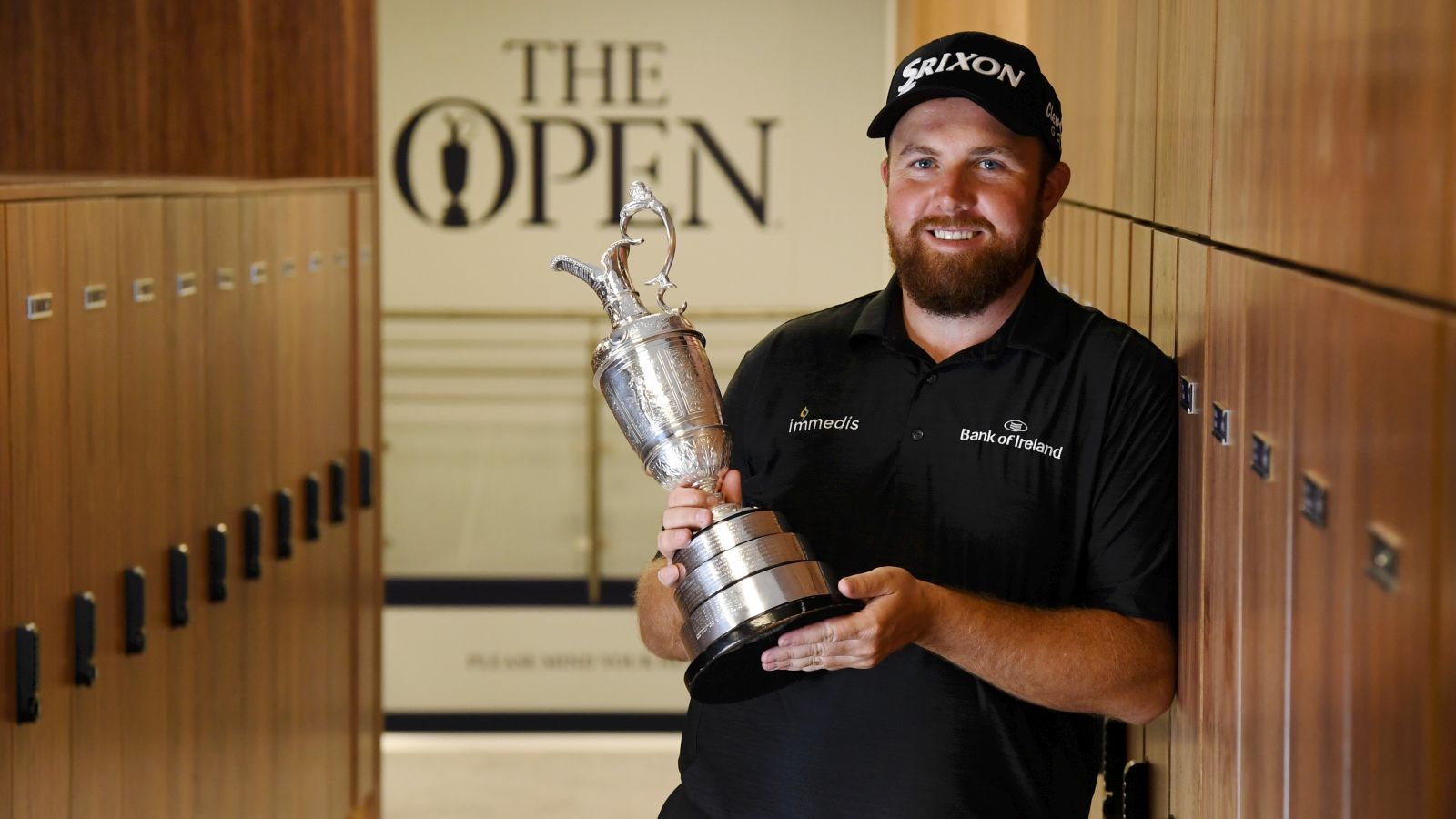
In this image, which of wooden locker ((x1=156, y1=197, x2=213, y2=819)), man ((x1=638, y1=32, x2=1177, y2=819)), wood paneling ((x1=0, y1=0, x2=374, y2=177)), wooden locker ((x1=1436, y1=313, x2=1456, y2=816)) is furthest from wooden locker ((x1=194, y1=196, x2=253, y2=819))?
wooden locker ((x1=1436, y1=313, x2=1456, y2=816))

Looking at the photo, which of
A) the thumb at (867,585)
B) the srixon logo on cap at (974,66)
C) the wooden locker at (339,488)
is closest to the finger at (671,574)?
the thumb at (867,585)

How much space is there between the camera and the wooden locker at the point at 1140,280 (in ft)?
7.01

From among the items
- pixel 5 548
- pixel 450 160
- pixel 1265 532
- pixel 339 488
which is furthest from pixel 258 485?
pixel 450 160

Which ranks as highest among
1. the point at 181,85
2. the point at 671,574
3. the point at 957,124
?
the point at 181,85

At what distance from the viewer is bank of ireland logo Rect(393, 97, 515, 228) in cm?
683

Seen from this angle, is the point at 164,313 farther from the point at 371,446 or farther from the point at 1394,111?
the point at 1394,111

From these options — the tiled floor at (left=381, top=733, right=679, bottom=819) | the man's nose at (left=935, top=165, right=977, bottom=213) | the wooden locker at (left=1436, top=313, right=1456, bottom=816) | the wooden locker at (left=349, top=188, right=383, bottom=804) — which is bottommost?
the tiled floor at (left=381, top=733, right=679, bottom=819)

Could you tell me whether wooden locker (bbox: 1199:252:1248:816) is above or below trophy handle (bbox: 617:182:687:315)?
below

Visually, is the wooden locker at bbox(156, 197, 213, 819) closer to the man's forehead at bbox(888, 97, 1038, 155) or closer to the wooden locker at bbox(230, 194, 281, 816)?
the wooden locker at bbox(230, 194, 281, 816)

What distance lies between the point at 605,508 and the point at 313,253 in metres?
2.80

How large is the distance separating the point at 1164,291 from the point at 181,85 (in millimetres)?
3136

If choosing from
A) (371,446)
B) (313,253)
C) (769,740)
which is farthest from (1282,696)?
(371,446)

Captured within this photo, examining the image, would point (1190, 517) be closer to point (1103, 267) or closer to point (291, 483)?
point (1103, 267)

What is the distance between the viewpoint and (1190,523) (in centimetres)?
184
